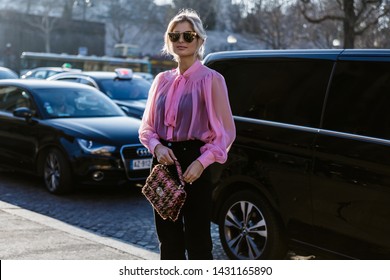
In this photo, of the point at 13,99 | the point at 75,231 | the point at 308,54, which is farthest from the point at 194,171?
the point at 13,99

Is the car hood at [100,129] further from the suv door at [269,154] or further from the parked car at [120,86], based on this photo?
the parked car at [120,86]

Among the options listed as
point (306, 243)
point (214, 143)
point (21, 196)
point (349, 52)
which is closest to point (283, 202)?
point (306, 243)

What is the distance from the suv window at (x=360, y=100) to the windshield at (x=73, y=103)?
5159 mm

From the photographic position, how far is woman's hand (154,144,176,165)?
10.2ft

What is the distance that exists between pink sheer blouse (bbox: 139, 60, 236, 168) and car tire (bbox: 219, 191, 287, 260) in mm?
1524

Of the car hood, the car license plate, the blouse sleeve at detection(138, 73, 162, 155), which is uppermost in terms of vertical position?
the blouse sleeve at detection(138, 73, 162, 155)

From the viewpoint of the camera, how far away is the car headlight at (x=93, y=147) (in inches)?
305

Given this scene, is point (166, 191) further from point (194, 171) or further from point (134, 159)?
point (134, 159)

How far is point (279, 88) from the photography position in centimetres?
466

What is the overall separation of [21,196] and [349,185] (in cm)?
494

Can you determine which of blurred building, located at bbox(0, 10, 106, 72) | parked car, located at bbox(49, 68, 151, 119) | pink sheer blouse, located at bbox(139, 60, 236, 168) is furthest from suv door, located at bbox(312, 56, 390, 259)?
blurred building, located at bbox(0, 10, 106, 72)

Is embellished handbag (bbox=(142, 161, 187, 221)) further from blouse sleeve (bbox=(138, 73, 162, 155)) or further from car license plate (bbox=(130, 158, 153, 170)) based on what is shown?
car license plate (bbox=(130, 158, 153, 170))

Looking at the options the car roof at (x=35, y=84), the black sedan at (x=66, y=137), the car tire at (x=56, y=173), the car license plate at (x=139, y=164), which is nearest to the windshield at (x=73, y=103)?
the black sedan at (x=66, y=137)

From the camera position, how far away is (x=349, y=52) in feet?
14.1
